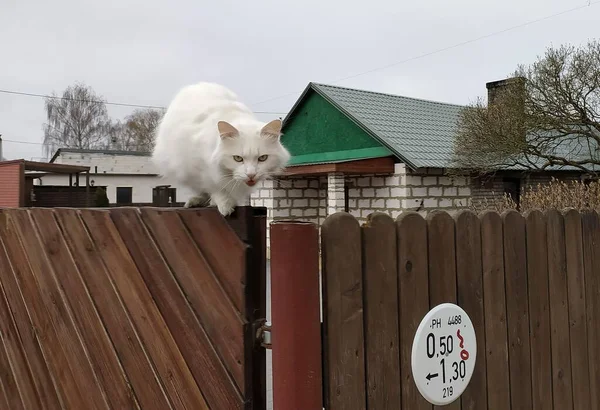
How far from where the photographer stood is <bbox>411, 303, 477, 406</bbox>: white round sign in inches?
71.1

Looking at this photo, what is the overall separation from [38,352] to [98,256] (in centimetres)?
63

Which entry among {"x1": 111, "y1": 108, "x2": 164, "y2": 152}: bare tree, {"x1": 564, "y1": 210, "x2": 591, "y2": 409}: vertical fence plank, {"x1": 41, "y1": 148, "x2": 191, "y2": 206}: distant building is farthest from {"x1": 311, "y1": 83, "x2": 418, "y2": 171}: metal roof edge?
{"x1": 111, "y1": 108, "x2": 164, "y2": 152}: bare tree

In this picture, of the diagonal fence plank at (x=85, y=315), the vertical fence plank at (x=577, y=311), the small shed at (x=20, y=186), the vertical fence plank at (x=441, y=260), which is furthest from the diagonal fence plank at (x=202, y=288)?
the small shed at (x=20, y=186)

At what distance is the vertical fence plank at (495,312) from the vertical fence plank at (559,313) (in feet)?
1.24

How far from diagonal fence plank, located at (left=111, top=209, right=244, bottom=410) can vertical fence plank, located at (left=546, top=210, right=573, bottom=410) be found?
164 cm

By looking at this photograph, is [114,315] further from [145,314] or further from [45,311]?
[45,311]

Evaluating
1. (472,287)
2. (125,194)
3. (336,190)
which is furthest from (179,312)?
(125,194)

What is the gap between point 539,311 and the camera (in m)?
2.31

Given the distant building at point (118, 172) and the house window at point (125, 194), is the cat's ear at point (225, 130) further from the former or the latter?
the house window at point (125, 194)

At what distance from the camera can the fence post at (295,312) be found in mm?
1457

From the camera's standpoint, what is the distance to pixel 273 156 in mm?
1932

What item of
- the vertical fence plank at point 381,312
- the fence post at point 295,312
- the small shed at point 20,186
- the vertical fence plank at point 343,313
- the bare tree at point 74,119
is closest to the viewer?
the fence post at point 295,312

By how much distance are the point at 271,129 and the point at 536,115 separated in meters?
10.5

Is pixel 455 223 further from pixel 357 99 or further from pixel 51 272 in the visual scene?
pixel 357 99
